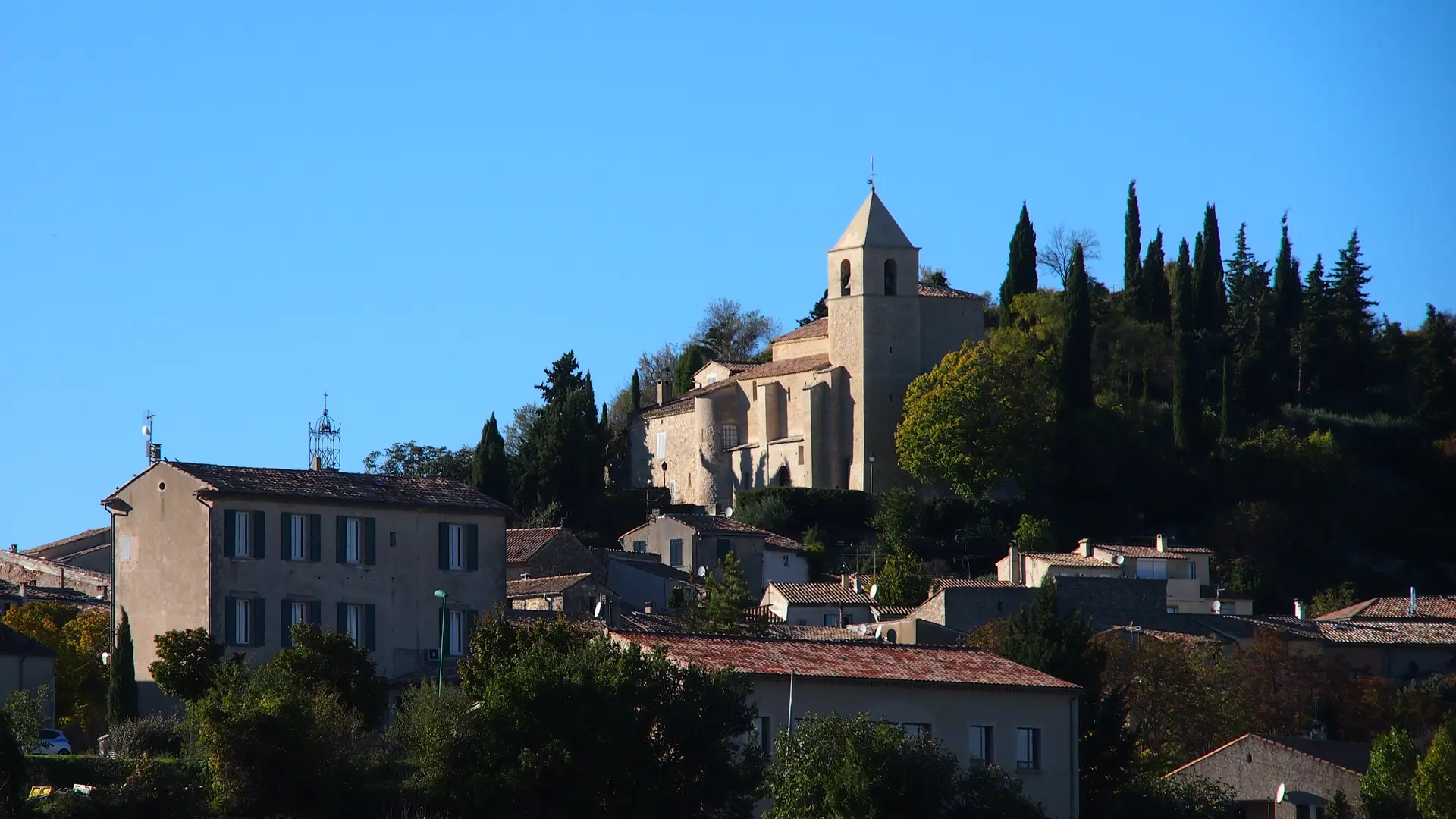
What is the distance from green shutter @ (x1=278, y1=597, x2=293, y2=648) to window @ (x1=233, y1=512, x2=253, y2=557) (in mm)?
1214

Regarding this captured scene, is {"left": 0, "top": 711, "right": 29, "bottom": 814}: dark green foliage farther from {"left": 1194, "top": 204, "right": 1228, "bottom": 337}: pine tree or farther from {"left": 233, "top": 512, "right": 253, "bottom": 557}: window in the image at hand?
{"left": 1194, "top": 204, "right": 1228, "bottom": 337}: pine tree

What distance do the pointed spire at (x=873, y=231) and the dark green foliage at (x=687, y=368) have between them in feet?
46.8

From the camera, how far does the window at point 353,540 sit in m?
50.9

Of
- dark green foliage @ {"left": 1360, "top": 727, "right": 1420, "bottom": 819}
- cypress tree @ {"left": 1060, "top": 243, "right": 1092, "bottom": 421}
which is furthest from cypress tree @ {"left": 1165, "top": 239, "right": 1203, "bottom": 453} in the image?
dark green foliage @ {"left": 1360, "top": 727, "right": 1420, "bottom": 819}

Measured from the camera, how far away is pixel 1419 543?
89062mm

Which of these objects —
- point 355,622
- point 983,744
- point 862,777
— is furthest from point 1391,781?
point 355,622

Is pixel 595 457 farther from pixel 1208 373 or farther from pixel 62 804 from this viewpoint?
pixel 62 804

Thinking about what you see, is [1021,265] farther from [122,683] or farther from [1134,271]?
[122,683]

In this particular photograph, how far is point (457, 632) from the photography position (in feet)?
171

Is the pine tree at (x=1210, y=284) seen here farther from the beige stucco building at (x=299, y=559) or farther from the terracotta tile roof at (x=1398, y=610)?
the beige stucco building at (x=299, y=559)

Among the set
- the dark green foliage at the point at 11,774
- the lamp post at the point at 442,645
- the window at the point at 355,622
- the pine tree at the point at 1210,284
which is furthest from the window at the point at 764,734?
the pine tree at the point at 1210,284

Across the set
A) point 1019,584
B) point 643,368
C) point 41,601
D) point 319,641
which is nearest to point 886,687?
point 319,641

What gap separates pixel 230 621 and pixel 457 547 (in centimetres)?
568

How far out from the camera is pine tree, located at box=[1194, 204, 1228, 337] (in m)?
99.4
